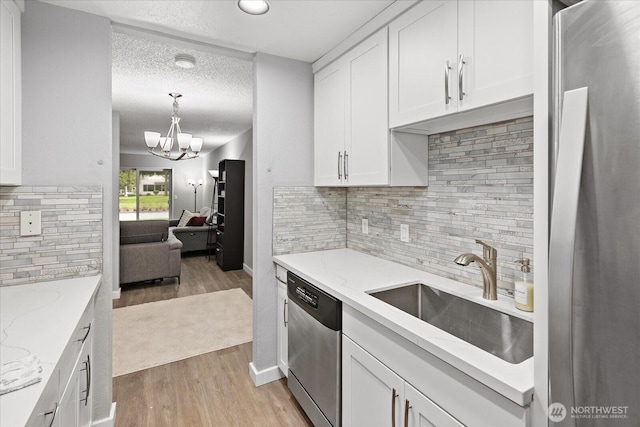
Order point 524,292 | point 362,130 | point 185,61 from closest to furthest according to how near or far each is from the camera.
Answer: point 524,292 → point 362,130 → point 185,61

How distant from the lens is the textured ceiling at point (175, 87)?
8.76 ft

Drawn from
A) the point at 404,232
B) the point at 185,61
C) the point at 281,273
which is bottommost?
the point at 281,273

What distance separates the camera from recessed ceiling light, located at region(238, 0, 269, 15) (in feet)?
5.64

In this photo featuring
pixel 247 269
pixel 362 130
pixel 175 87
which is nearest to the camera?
pixel 362 130

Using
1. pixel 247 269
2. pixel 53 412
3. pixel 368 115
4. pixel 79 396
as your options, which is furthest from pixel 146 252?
pixel 53 412

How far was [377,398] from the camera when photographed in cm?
138

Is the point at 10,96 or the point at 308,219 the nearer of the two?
the point at 10,96

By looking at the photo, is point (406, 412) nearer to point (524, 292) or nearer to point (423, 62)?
point (524, 292)

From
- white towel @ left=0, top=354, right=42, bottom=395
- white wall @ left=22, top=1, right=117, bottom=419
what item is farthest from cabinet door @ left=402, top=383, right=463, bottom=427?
white wall @ left=22, top=1, right=117, bottom=419

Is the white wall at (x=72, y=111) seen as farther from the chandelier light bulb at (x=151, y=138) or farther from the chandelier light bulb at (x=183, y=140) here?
the chandelier light bulb at (x=183, y=140)

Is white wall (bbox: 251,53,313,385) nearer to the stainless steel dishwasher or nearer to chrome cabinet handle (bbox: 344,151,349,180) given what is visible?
A: the stainless steel dishwasher

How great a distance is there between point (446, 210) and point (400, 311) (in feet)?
2.45

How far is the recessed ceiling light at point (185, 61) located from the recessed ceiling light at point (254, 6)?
1.13 m

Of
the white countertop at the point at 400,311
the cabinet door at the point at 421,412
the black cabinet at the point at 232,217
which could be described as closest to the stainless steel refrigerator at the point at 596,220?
the white countertop at the point at 400,311
